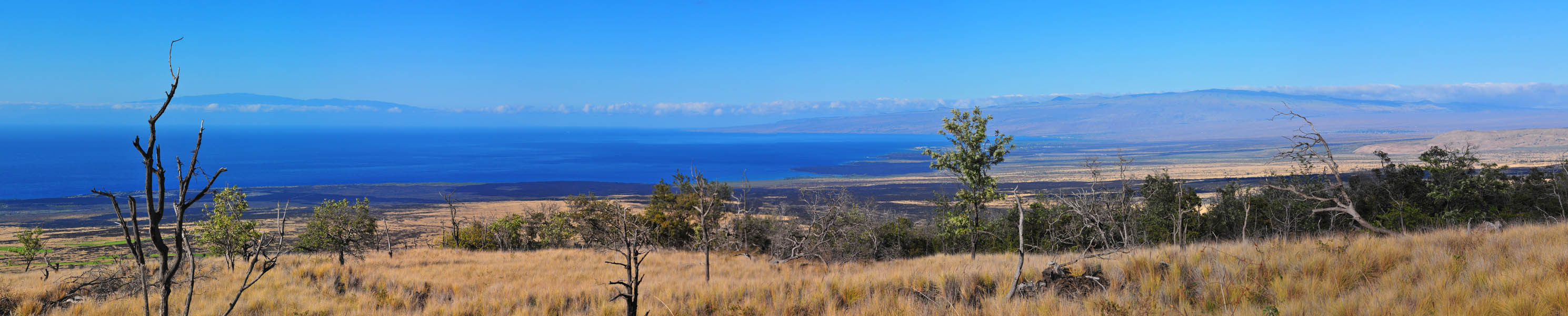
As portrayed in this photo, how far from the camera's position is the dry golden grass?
16.6 ft

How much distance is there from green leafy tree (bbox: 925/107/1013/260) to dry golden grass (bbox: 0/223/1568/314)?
27.7ft

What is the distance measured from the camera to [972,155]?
815 inches

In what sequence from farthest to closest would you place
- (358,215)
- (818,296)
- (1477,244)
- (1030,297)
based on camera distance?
(358,215) < (818,296) < (1477,244) < (1030,297)

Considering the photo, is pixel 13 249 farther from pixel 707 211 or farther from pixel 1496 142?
pixel 1496 142

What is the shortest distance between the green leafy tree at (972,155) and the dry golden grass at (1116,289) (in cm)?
846

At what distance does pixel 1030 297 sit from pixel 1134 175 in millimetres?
111397

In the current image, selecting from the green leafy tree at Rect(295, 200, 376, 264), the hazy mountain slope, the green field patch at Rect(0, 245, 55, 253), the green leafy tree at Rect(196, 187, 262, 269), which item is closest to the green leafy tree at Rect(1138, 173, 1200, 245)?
the green leafy tree at Rect(196, 187, 262, 269)

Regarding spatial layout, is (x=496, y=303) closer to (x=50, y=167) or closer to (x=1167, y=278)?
(x=1167, y=278)

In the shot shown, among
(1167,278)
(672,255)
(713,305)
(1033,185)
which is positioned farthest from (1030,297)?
(1033,185)

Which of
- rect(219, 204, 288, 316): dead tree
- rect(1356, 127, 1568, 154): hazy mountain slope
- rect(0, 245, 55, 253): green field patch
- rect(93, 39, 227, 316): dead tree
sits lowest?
rect(0, 245, 55, 253): green field patch

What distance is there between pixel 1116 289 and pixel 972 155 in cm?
1393

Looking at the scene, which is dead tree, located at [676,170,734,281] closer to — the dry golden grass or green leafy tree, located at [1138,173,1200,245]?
the dry golden grass

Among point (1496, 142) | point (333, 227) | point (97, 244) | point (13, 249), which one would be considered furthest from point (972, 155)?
point (1496, 142)

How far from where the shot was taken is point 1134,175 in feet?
346
